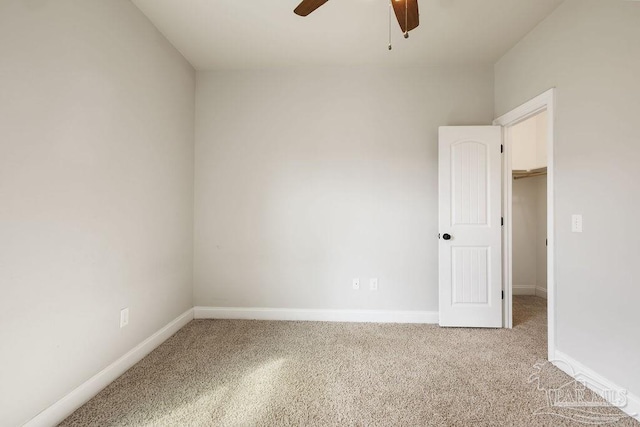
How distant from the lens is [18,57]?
1.26 m

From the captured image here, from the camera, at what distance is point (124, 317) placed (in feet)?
6.21

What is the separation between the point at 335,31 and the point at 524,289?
12.9 ft

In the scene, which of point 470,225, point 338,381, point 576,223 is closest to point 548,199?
point 576,223

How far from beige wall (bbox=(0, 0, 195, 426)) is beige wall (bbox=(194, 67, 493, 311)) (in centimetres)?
57

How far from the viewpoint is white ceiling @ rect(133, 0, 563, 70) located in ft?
6.48

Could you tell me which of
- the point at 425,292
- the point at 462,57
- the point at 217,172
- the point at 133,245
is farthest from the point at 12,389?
the point at 462,57

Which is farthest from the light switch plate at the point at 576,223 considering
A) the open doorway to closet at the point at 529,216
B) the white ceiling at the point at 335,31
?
the open doorway to closet at the point at 529,216

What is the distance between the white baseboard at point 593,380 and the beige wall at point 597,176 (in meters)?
0.04

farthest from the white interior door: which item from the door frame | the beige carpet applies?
the beige carpet

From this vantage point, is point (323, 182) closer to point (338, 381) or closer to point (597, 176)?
point (338, 381)

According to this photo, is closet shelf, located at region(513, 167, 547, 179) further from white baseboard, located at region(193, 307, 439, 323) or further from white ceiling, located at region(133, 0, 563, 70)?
white baseboard, located at region(193, 307, 439, 323)

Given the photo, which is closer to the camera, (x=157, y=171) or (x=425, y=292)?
(x=157, y=171)

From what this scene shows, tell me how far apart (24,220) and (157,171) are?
3.37 feet

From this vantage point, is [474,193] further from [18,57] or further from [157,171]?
[18,57]
